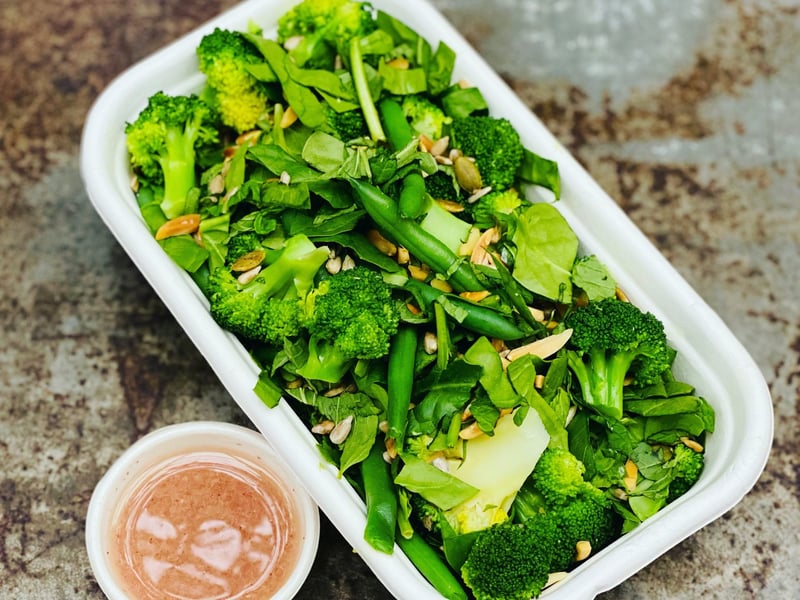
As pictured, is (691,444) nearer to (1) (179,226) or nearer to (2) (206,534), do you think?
(2) (206,534)

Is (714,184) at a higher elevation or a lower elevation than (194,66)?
lower

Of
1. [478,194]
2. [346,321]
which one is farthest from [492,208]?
[346,321]

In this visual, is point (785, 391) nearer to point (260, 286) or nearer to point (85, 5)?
point (260, 286)

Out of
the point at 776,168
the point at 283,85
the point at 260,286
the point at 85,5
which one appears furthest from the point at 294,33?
the point at 776,168

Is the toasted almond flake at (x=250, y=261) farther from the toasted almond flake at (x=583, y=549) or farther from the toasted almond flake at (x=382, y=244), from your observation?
the toasted almond flake at (x=583, y=549)

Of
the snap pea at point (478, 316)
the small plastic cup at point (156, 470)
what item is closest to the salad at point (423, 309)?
the snap pea at point (478, 316)

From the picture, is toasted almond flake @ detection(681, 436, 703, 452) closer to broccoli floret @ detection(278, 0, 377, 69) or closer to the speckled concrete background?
the speckled concrete background

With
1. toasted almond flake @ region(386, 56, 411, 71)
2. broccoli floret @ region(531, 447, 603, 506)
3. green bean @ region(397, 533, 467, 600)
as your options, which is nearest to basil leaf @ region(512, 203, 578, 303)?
broccoli floret @ region(531, 447, 603, 506)
